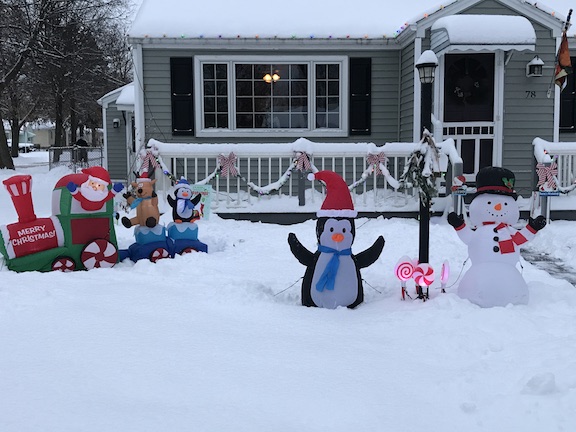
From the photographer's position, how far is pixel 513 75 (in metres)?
11.1

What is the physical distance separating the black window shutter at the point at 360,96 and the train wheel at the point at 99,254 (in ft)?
22.1

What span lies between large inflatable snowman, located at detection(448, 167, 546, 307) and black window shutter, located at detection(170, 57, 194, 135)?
767cm

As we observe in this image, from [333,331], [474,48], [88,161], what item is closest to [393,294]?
[333,331]

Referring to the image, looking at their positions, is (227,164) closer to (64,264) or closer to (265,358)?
(64,264)

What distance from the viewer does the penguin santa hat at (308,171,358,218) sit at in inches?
192

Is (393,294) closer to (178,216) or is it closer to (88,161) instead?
(178,216)

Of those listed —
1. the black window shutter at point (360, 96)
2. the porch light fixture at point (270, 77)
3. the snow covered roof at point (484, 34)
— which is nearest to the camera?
the snow covered roof at point (484, 34)

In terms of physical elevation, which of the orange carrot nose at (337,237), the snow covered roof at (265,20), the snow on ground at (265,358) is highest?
the snow covered roof at (265,20)

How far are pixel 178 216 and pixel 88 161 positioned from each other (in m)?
21.5

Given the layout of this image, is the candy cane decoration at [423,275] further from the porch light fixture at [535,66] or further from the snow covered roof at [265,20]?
the porch light fixture at [535,66]

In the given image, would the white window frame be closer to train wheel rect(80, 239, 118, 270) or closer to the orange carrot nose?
train wheel rect(80, 239, 118, 270)

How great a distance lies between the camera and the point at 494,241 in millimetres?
4789

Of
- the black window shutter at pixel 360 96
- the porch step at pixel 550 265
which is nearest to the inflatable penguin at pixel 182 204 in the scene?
the porch step at pixel 550 265

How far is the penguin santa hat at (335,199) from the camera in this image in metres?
4.89
